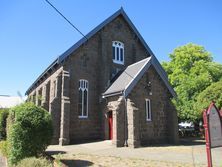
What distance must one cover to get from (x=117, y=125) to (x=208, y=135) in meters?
10.1

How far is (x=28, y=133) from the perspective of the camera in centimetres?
1102

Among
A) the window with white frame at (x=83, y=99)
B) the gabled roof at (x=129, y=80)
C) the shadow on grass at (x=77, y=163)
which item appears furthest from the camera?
the window with white frame at (x=83, y=99)

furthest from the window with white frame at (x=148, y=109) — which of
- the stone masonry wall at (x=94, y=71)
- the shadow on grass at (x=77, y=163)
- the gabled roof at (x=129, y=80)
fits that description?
the shadow on grass at (x=77, y=163)

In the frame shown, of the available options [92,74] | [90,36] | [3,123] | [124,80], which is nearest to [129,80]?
[124,80]

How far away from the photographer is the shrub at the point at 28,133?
35.8ft

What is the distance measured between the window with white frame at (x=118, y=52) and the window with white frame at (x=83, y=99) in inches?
181

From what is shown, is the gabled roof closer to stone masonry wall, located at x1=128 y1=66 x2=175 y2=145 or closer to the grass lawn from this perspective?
stone masonry wall, located at x1=128 y1=66 x2=175 y2=145

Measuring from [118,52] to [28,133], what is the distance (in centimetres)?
1617

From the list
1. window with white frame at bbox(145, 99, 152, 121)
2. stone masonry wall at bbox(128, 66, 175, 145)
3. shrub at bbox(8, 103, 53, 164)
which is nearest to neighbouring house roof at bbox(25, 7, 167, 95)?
stone masonry wall at bbox(128, 66, 175, 145)

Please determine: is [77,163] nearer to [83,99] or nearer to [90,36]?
[83,99]

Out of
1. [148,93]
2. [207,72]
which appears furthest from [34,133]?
[207,72]

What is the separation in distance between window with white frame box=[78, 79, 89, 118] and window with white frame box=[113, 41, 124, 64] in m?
4.59

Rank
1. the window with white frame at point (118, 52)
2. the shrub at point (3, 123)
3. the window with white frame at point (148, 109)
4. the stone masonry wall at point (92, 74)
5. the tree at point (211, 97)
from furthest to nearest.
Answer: the window with white frame at point (118, 52), the tree at point (211, 97), the stone masonry wall at point (92, 74), the shrub at point (3, 123), the window with white frame at point (148, 109)

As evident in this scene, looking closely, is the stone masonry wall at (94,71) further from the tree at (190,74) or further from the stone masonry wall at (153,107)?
the tree at (190,74)
